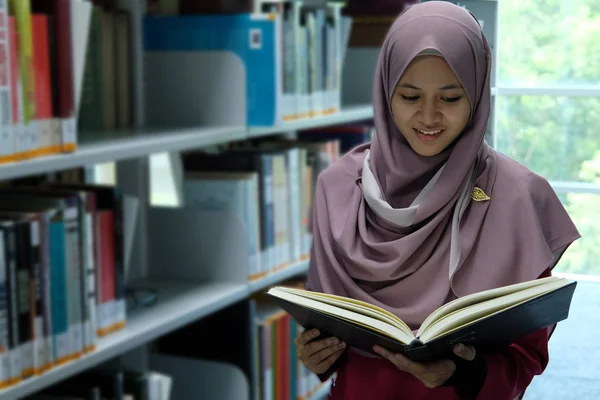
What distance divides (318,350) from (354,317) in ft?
0.59

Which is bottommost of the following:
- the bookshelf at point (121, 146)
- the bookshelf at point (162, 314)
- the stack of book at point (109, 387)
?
the stack of book at point (109, 387)

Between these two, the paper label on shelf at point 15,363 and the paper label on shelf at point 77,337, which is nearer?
the paper label on shelf at point 15,363

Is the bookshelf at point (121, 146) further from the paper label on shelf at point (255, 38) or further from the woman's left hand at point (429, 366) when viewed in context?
the woman's left hand at point (429, 366)

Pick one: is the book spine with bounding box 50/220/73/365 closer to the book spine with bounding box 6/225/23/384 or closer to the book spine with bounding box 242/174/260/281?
the book spine with bounding box 6/225/23/384

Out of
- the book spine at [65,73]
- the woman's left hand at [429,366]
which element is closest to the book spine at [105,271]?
the book spine at [65,73]

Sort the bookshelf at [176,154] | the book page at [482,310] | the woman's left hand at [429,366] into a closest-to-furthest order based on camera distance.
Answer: the book page at [482,310] < the woman's left hand at [429,366] < the bookshelf at [176,154]

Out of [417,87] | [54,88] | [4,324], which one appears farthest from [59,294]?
[417,87]

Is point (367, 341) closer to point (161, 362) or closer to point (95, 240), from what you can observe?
point (95, 240)

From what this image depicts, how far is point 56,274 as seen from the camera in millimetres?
1684

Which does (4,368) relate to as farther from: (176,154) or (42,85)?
(176,154)

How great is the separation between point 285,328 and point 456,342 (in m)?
1.35

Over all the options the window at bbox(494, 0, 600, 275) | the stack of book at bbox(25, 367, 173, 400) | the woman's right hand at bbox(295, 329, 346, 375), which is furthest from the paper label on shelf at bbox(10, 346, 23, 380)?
the window at bbox(494, 0, 600, 275)

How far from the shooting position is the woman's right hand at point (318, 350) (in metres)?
1.33

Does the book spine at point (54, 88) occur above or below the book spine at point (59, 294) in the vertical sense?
above
